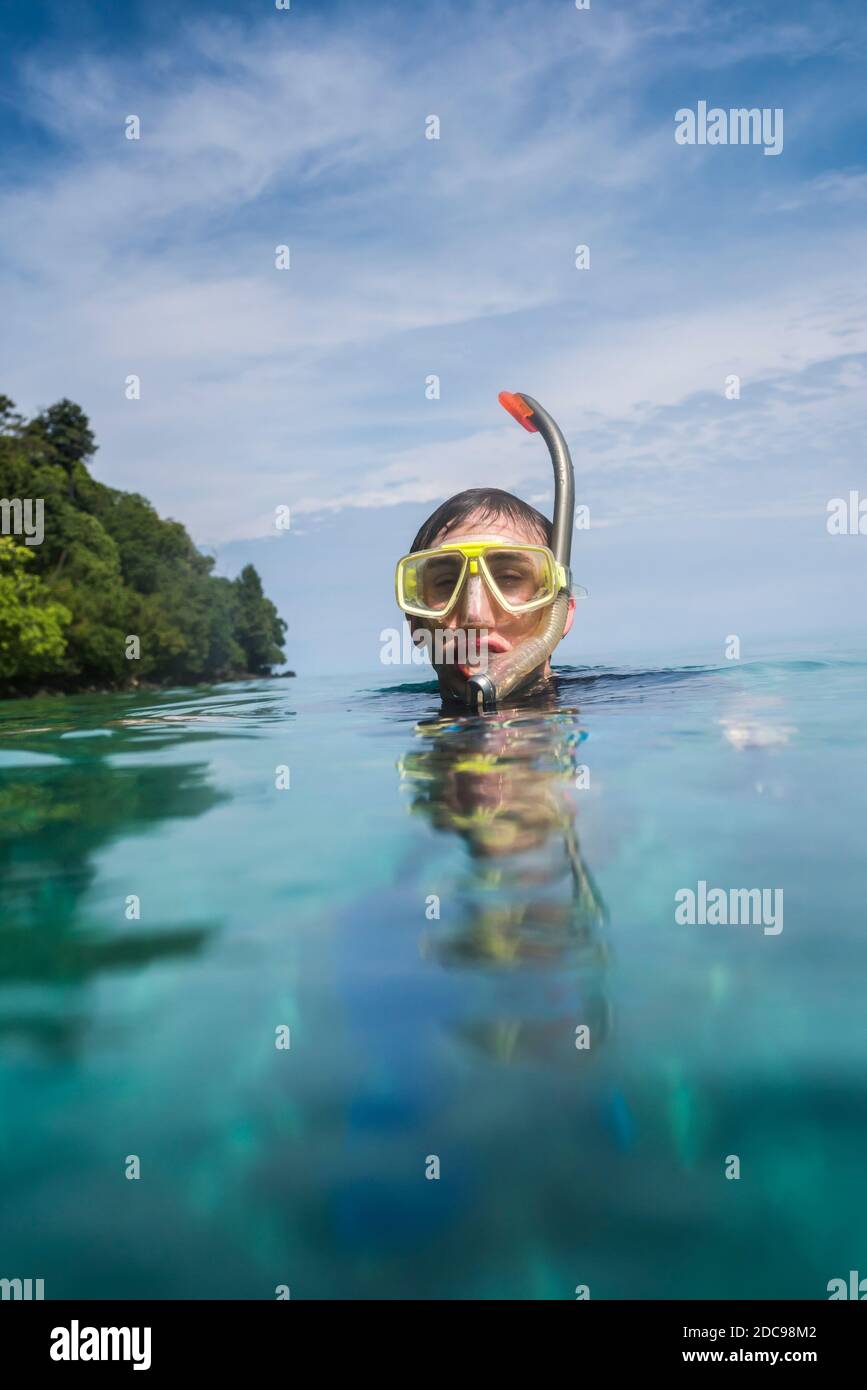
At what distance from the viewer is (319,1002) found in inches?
73.2

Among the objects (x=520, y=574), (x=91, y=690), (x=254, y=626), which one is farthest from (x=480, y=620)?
(x=254, y=626)

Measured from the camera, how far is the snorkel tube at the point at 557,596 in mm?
6016

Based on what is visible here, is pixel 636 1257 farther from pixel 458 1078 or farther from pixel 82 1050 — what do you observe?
pixel 82 1050

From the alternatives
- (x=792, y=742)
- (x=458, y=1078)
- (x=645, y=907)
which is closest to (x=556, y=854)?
(x=645, y=907)

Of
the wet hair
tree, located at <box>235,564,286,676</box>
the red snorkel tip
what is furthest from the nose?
tree, located at <box>235,564,286,676</box>

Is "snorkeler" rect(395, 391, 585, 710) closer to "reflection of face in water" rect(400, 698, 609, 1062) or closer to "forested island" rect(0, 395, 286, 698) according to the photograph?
"reflection of face in water" rect(400, 698, 609, 1062)

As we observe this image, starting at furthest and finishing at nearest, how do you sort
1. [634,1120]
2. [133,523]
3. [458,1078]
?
[133,523] < [458,1078] < [634,1120]

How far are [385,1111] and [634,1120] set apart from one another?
1.18ft

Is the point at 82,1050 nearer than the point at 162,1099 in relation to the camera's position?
No

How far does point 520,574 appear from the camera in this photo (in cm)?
646

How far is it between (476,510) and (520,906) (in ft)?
15.3

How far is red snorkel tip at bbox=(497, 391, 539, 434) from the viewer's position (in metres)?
7.42
